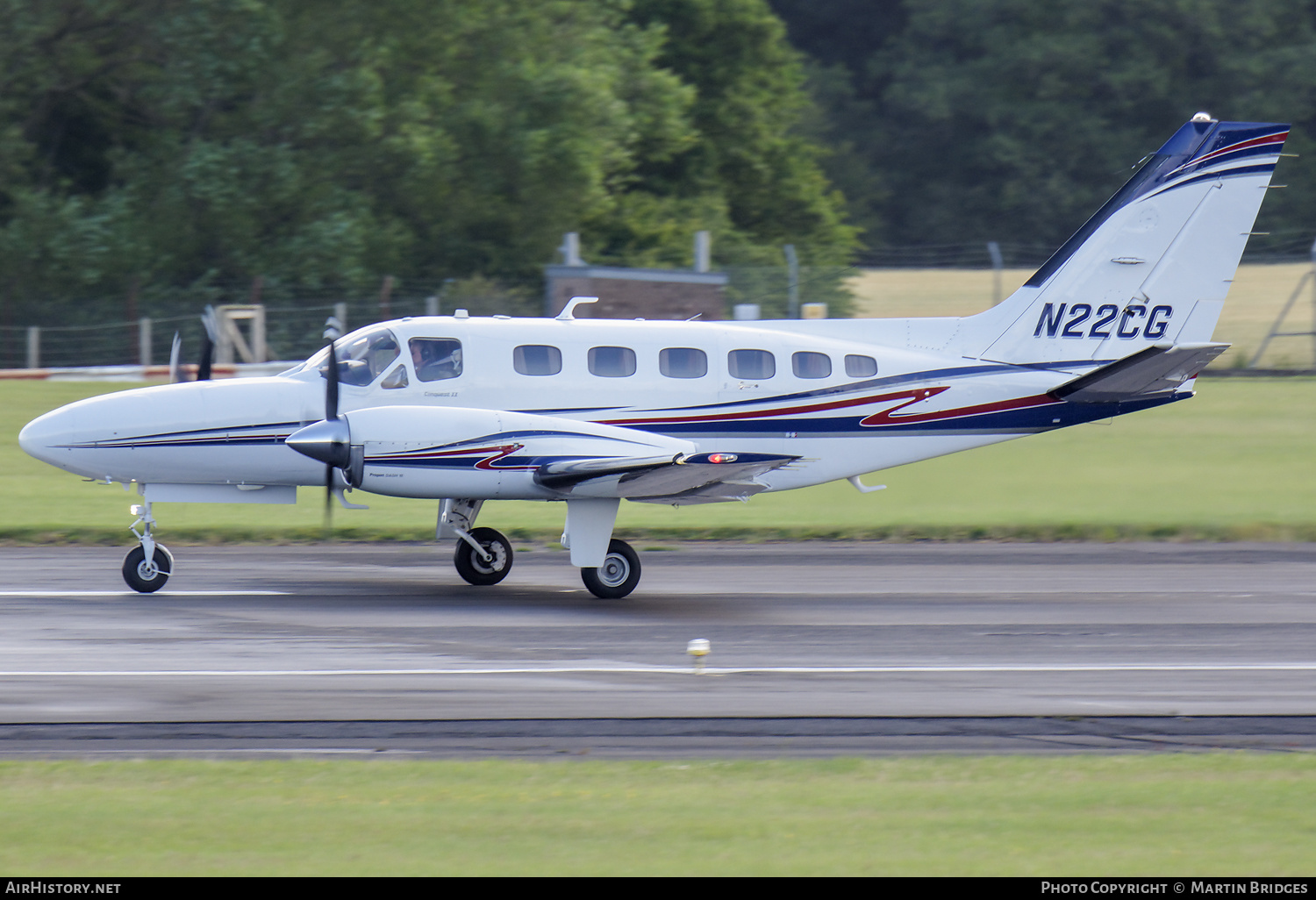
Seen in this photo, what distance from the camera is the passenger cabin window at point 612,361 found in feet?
48.2

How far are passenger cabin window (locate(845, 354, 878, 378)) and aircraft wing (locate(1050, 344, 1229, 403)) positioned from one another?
2102 mm

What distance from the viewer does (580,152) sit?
36938 mm

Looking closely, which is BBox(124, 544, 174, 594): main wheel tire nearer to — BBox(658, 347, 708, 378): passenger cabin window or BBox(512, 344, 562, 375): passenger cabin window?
BBox(512, 344, 562, 375): passenger cabin window

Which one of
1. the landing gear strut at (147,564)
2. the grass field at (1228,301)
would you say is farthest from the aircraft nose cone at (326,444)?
the grass field at (1228,301)

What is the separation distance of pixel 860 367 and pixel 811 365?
55 cm

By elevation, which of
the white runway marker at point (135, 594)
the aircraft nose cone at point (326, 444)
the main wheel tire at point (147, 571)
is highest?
the aircraft nose cone at point (326, 444)

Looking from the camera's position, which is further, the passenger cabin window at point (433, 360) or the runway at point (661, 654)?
the passenger cabin window at point (433, 360)

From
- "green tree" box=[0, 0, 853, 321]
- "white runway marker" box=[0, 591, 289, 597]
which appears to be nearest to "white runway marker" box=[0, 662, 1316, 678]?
"white runway marker" box=[0, 591, 289, 597]

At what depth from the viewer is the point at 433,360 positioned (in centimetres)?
1430

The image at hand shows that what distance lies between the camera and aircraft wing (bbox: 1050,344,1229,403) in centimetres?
1491

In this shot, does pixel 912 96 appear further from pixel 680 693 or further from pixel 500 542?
pixel 680 693

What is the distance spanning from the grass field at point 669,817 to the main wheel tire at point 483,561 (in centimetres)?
666

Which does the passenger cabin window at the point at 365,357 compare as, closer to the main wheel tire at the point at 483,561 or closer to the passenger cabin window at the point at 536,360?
the passenger cabin window at the point at 536,360

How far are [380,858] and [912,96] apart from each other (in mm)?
57717
